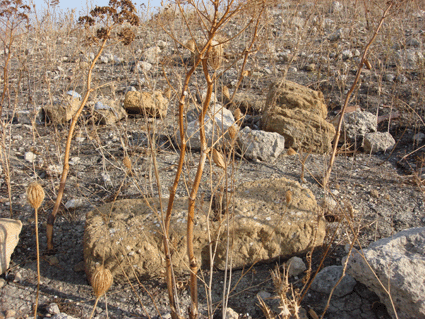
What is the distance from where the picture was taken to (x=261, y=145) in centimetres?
330

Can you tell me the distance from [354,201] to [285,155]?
91cm

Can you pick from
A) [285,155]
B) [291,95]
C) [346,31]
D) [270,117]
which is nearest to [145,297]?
[285,155]

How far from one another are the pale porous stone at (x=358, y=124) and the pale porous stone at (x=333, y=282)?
2.08 m

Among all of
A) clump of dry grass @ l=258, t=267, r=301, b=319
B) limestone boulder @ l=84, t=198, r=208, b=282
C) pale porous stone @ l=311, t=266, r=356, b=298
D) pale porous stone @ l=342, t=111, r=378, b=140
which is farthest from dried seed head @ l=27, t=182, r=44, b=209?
pale porous stone @ l=342, t=111, r=378, b=140

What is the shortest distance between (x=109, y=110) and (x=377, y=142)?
3.01m

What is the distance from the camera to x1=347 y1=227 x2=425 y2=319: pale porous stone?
60.7 inches

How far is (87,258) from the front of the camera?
194cm

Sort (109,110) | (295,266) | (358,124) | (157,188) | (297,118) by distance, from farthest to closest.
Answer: (109,110) < (358,124) < (297,118) < (157,188) < (295,266)

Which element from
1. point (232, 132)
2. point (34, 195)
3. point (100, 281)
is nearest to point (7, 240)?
point (34, 195)

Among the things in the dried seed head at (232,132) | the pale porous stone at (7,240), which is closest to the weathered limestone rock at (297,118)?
the dried seed head at (232,132)

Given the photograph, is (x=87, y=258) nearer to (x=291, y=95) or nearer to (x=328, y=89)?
(x=291, y=95)

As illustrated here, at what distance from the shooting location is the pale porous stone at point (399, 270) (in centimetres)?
154

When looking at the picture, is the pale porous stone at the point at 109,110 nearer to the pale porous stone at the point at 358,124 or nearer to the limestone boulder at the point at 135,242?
the limestone boulder at the point at 135,242

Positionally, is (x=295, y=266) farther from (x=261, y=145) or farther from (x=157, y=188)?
(x=261, y=145)
